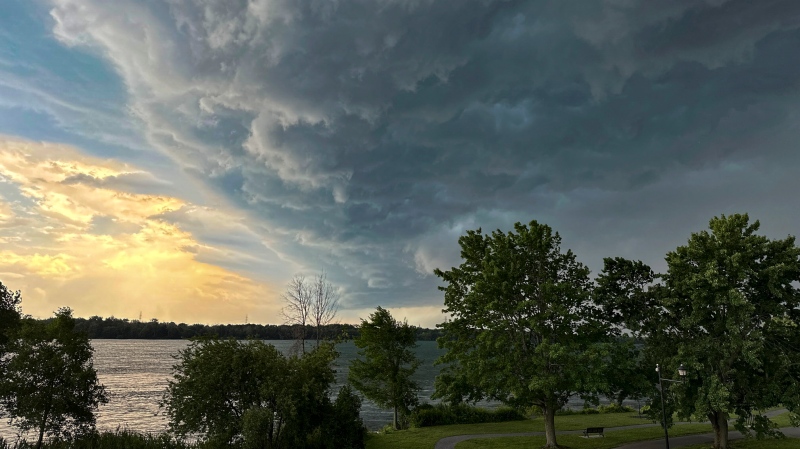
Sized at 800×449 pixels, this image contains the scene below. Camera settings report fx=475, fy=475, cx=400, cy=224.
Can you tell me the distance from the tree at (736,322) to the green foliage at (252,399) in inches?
833

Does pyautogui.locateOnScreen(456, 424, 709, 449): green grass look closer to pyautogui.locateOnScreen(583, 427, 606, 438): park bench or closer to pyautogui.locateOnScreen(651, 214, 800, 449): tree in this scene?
pyautogui.locateOnScreen(583, 427, 606, 438): park bench

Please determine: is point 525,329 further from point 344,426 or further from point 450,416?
point 450,416

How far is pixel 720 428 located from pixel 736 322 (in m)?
7.30

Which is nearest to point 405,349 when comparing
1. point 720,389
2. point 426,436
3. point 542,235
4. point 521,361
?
point 426,436

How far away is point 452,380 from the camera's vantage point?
33812 millimetres

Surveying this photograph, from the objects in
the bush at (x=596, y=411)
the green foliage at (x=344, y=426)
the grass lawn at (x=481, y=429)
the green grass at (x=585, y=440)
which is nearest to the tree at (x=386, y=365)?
the grass lawn at (x=481, y=429)

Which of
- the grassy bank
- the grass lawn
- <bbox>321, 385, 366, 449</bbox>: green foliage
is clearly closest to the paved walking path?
the grassy bank

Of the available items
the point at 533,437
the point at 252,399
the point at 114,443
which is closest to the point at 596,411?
the point at 533,437

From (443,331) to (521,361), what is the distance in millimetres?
6388

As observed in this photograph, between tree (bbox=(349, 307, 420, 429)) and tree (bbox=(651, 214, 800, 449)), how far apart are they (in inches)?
898

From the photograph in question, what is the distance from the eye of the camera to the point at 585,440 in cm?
3366

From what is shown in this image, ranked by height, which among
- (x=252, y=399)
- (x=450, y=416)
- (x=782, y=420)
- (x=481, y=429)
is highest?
(x=252, y=399)

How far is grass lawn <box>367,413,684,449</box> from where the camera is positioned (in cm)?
3397

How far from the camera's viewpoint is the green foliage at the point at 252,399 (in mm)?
25891
